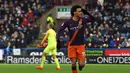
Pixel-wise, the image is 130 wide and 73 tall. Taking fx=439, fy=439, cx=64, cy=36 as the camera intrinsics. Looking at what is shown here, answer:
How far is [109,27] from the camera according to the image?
36.0 meters

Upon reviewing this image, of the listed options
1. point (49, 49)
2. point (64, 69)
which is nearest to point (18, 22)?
point (49, 49)

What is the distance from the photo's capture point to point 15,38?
3462cm

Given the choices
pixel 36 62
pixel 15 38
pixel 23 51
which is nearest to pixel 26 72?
pixel 36 62

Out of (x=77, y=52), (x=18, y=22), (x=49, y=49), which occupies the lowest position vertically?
(x=77, y=52)

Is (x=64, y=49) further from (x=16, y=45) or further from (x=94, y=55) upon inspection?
(x=16, y=45)

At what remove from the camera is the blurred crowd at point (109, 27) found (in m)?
33.0

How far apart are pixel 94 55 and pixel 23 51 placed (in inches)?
208

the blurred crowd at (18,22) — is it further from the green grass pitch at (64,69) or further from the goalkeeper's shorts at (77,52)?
the goalkeeper's shorts at (77,52)

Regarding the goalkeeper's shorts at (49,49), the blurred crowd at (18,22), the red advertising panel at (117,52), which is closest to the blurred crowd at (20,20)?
the blurred crowd at (18,22)

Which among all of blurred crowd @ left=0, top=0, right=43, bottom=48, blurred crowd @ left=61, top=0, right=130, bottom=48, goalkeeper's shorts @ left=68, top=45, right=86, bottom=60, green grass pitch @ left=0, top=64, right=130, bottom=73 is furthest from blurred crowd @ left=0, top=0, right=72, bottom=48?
goalkeeper's shorts @ left=68, top=45, right=86, bottom=60

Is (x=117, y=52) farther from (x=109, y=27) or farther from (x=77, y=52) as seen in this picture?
(x=77, y=52)

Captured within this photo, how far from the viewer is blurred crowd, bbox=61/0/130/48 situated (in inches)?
1300

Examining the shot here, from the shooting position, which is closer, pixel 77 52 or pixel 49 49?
pixel 77 52

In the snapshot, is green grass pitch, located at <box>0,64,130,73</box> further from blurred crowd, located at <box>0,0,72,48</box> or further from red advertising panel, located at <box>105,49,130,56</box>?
blurred crowd, located at <box>0,0,72,48</box>
